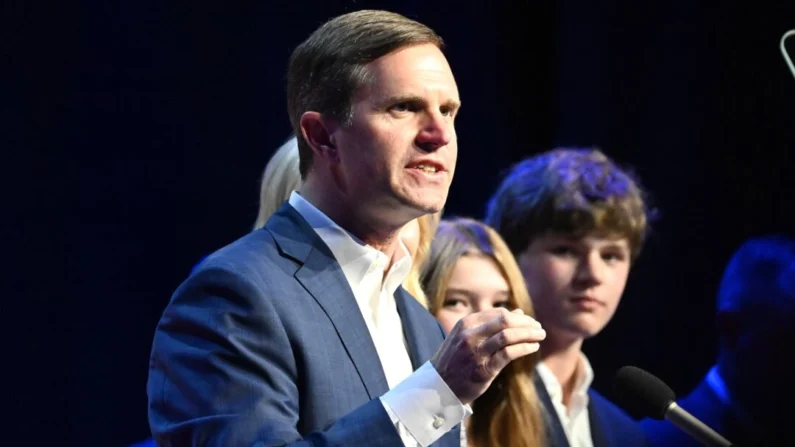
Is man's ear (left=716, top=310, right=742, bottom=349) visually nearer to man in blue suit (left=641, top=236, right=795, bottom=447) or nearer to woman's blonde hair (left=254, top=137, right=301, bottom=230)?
man in blue suit (left=641, top=236, right=795, bottom=447)

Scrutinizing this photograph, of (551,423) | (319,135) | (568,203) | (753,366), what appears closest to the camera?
(319,135)

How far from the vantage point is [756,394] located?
3.18 metres

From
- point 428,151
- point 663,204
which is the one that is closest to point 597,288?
point 663,204

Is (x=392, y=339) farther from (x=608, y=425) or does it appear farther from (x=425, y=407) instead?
(x=608, y=425)

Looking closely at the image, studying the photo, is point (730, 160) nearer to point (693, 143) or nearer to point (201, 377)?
point (693, 143)

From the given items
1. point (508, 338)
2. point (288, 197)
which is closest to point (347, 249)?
point (508, 338)

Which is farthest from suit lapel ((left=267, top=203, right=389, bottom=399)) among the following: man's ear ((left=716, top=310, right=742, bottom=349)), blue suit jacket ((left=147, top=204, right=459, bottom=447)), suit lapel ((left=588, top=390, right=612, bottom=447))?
man's ear ((left=716, top=310, right=742, bottom=349))

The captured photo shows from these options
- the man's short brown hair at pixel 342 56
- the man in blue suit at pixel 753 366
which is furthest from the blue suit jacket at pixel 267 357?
the man in blue suit at pixel 753 366

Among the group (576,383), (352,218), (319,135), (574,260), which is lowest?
(576,383)

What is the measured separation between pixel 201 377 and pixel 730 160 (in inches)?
105

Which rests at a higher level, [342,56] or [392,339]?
[342,56]

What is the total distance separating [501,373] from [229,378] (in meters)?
1.17

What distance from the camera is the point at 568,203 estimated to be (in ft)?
10.2

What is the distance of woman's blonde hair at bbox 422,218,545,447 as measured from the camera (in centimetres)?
261
